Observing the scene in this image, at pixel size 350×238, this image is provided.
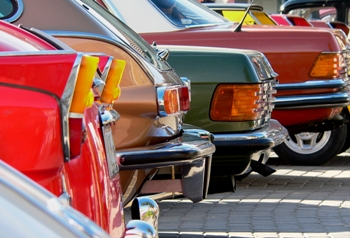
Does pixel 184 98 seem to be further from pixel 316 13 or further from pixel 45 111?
pixel 316 13

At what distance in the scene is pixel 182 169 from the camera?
5.00m

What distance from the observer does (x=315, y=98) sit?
27.1 feet

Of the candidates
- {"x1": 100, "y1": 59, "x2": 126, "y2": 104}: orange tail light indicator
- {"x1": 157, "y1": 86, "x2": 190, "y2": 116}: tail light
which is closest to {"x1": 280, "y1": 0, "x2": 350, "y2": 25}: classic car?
{"x1": 157, "y1": 86, "x2": 190, "y2": 116}: tail light

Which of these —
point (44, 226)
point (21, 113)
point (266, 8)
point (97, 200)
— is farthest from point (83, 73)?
point (266, 8)

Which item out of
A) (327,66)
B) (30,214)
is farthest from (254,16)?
(30,214)

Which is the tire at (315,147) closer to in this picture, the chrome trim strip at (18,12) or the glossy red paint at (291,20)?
the glossy red paint at (291,20)

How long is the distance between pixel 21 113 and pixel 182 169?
9.01 ft

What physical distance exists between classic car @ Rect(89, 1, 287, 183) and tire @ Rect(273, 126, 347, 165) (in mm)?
3102

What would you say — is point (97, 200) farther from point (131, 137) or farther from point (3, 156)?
point (131, 137)

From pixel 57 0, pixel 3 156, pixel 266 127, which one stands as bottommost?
pixel 266 127

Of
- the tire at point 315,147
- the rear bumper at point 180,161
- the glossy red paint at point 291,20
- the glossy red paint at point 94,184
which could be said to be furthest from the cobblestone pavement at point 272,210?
the glossy red paint at point 291,20

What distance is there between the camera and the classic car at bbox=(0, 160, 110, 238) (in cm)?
162

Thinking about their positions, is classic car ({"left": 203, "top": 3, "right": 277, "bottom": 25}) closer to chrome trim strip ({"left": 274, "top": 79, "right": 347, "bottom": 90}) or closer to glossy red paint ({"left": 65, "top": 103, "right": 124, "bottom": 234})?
chrome trim strip ({"left": 274, "top": 79, "right": 347, "bottom": 90})

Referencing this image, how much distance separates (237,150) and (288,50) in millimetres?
2194
